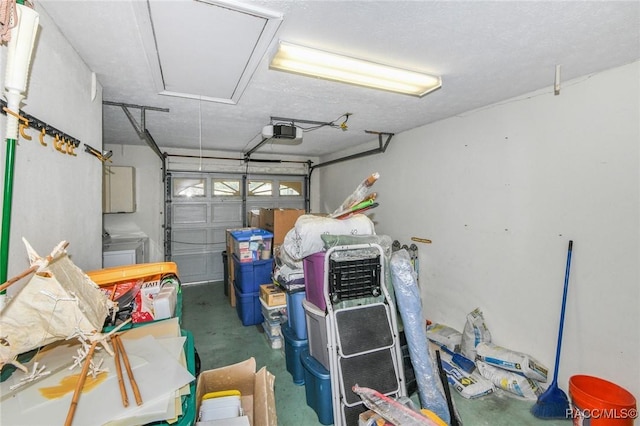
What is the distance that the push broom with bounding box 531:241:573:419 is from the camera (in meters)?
2.06

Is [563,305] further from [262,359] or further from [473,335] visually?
[262,359]

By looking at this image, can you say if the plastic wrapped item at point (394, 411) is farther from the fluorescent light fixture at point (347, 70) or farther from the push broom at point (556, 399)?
the fluorescent light fixture at point (347, 70)

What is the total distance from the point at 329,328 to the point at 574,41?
2.33 metres

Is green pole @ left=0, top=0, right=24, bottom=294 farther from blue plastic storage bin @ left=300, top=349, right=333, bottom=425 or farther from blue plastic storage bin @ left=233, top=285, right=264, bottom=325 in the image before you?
blue plastic storage bin @ left=233, top=285, right=264, bottom=325

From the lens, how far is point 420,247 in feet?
11.7

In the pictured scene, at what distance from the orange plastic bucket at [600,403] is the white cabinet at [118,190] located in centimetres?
535

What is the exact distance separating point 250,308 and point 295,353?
136cm

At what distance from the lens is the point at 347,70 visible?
1844 mm

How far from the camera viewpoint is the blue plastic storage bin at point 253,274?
11.6 feet

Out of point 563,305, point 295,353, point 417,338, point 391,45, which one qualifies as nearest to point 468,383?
point 417,338

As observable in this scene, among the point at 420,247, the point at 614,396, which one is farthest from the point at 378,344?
the point at 420,247

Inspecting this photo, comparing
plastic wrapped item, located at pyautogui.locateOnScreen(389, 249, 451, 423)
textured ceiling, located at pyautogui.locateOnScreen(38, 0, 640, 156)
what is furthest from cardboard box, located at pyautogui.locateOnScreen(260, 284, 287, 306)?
textured ceiling, located at pyautogui.locateOnScreen(38, 0, 640, 156)

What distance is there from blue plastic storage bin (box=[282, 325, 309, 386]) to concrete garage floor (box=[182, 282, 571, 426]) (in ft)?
0.23

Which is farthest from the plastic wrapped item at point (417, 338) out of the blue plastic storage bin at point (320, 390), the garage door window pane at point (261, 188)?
the garage door window pane at point (261, 188)
